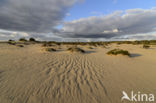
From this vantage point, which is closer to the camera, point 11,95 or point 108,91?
point 11,95

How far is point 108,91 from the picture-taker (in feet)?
8.20

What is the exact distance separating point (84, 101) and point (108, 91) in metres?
1.00

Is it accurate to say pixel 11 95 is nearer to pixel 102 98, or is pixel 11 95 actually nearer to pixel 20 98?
pixel 20 98

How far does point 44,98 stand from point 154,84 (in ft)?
14.4

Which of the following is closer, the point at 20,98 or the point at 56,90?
the point at 20,98

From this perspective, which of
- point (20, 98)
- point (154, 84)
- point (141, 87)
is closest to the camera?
point (20, 98)

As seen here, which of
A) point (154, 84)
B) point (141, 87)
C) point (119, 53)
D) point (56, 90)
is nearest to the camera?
point (56, 90)

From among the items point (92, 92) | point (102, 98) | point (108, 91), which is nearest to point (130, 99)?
point (108, 91)

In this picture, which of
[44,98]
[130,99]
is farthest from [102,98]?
[44,98]

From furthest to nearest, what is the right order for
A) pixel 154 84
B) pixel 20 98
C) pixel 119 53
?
pixel 119 53
pixel 154 84
pixel 20 98

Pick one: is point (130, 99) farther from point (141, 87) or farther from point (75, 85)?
point (75, 85)

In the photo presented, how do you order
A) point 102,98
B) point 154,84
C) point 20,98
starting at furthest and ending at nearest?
point 154,84 → point 102,98 → point 20,98

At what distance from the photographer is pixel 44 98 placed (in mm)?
2078

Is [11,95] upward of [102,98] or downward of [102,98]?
upward
